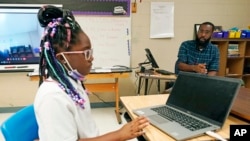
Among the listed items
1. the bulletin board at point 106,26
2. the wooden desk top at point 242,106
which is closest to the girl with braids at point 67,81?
the wooden desk top at point 242,106

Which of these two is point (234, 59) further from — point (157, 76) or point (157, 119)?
point (157, 119)

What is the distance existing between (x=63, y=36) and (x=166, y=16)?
10.7 feet

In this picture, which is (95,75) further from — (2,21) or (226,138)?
(226,138)

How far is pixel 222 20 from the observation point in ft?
14.3

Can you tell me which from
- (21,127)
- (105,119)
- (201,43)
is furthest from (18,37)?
(21,127)

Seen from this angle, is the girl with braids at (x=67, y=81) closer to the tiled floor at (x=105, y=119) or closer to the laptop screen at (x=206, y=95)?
the laptop screen at (x=206, y=95)

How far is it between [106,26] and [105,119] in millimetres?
1470

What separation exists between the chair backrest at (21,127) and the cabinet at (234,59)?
3575mm

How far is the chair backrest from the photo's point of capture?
1023 millimetres

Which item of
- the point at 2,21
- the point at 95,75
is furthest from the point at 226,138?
the point at 2,21

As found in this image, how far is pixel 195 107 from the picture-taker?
1201 millimetres

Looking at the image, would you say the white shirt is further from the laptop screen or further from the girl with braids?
the laptop screen

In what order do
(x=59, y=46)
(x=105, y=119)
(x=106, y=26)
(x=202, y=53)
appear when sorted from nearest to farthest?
1. (x=59, y=46)
2. (x=202, y=53)
3. (x=105, y=119)
4. (x=106, y=26)

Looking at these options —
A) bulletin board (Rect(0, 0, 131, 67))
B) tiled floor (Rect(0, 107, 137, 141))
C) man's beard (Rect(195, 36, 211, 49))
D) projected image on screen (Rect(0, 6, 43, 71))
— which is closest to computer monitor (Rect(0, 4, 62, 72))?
projected image on screen (Rect(0, 6, 43, 71))
